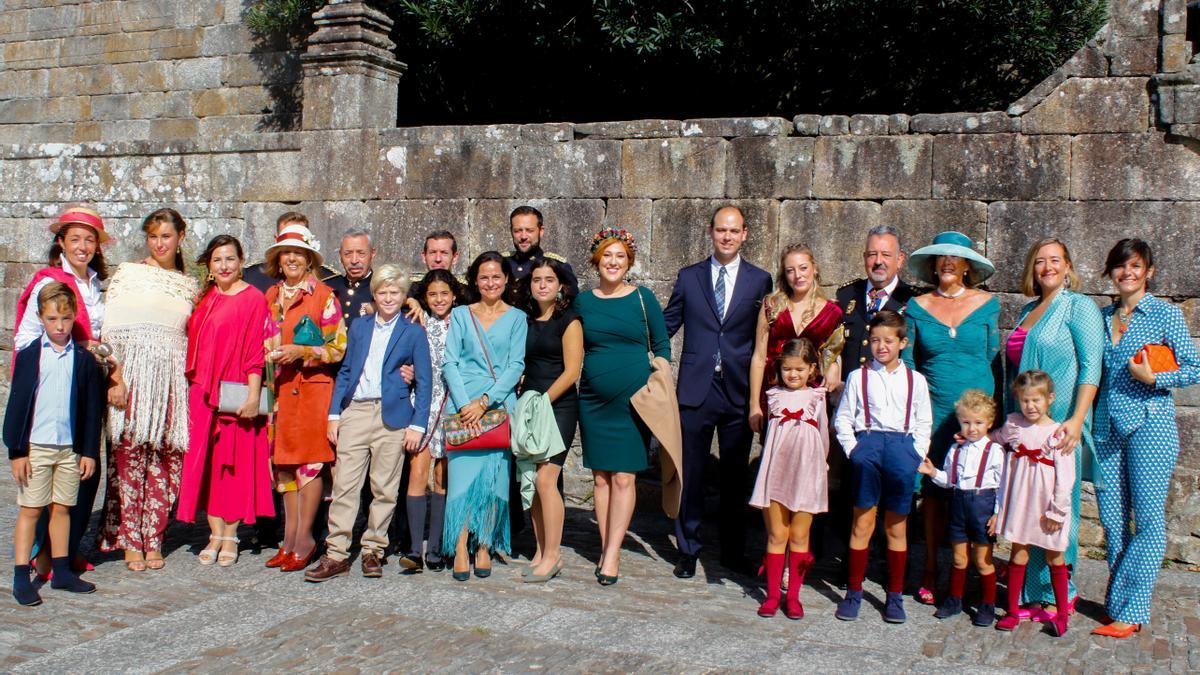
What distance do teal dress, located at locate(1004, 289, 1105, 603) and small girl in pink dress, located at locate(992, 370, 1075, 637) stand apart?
142 millimetres

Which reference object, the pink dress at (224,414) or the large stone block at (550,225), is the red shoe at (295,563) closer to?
the pink dress at (224,414)

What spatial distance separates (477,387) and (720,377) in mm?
1273

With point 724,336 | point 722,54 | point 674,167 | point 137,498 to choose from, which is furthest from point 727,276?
point 722,54

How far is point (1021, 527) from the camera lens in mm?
4895

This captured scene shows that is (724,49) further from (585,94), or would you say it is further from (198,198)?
(198,198)

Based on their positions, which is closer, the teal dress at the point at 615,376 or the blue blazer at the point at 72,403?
the blue blazer at the point at 72,403

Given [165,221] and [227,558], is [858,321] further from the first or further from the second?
[165,221]

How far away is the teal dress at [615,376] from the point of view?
5.57 metres

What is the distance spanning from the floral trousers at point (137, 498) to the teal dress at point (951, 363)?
12.7 feet

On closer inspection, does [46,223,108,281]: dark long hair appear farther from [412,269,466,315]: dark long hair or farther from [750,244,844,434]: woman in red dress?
[750,244,844,434]: woman in red dress

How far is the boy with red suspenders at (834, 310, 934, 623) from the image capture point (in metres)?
5.03

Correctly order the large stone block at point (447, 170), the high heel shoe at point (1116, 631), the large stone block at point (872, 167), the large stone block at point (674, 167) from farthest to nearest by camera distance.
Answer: the large stone block at point (447, 170)
the large stone block at point (674, 167)
the large stone block at point (872, 167)
the high heel shoe at point (1116, 631)

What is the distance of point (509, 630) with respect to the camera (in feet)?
15.5

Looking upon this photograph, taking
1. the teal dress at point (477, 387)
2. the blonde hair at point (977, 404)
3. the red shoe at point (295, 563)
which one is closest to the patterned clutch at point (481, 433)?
the teal dress at point (477, 387)
